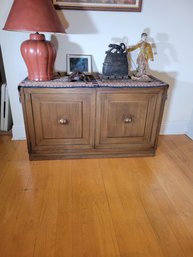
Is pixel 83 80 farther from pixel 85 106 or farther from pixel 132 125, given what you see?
pixel 132 125

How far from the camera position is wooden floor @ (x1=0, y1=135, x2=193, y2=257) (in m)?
1.08

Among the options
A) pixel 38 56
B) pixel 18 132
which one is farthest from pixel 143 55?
pixel 18 132

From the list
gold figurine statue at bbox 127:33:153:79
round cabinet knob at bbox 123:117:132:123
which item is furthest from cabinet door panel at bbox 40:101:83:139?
gold figurine statue at bbox 127:33:153:79

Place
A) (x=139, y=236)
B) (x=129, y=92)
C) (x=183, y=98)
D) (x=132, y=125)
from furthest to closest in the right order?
(x=183, y=98)
(x=132, y=125)
(x=129, y=92)
(x=139, y=236)

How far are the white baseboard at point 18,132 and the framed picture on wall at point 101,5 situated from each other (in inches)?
49.4

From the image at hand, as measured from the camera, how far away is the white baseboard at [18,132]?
2.10m

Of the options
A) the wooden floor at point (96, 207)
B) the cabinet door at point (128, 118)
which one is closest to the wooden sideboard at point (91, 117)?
the cabinet door at point (128, 118)

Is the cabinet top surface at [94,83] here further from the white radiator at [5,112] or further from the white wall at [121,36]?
the white radiator at [5,112]

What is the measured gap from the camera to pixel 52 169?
5.54 feet

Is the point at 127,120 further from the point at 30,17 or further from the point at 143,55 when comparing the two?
the point at 30,17

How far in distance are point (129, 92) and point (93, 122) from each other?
40cm

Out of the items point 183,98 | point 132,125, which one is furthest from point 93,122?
point 183,98

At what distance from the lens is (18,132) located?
2117 millimetres

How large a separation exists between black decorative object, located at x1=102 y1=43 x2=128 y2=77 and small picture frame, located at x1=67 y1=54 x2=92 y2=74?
22 cm
